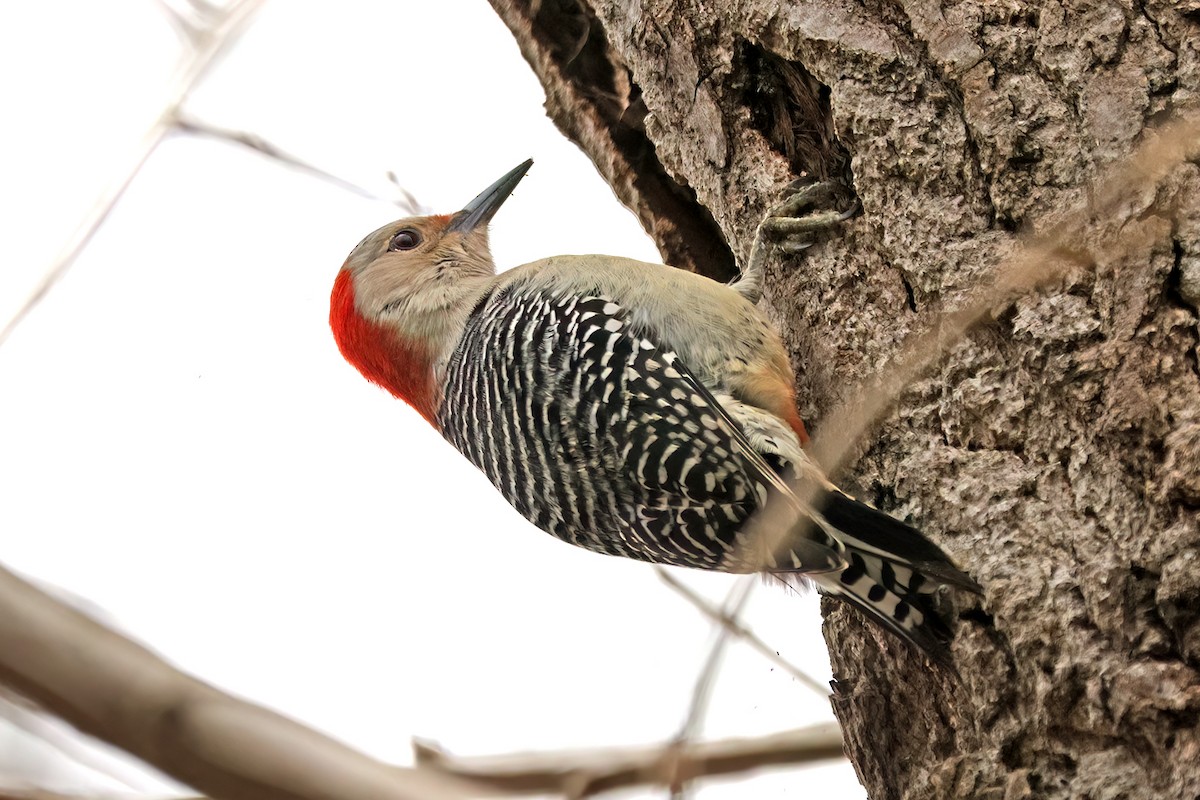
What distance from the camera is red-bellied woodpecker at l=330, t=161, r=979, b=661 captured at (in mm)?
2924

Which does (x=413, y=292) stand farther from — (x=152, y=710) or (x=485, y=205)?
(x=152, y=710)

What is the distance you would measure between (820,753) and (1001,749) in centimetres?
147

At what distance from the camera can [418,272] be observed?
15.8 feet

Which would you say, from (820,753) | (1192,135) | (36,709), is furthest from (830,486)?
(36,709)

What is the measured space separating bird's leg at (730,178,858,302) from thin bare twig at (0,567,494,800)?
2.79 metres

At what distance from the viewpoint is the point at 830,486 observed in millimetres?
2951

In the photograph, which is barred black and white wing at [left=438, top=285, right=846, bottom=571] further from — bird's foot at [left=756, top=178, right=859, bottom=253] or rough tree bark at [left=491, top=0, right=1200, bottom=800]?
bird's foot at [left=756, top=178, right=859, bottom=253]

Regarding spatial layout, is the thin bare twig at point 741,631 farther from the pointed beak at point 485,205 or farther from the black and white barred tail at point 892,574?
the pointed beak at point 485,205

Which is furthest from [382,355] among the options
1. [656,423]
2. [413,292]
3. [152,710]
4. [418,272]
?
[152,710]

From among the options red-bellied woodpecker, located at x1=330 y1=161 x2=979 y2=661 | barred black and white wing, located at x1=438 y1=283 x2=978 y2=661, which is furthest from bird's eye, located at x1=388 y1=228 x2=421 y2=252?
barred black and white wing, located at x1=438 y1=283 x2=978 y2=661

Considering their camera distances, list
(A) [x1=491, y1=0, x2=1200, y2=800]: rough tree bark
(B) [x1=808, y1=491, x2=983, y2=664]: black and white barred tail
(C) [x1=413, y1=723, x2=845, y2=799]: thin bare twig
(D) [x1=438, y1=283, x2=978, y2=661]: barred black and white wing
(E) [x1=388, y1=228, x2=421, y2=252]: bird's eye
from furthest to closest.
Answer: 1. (E) [x1=388, y1=228, x2=421, y2=252]: bird's eye
2. (D) [x1=438, y1=283, x2=978, y2=661]: barred black and white wing
3. (B) [x1=808, y1=491, x2=983, y2=664]: black and white barred tail
4. (A) [x1=491, y1=0, x2=1200, y2=800]: rough tree bark
5. (C) [x1=413, y1=723, x2=845, y2=799]: thin bare twig

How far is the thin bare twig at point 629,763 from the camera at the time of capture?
6.64ft

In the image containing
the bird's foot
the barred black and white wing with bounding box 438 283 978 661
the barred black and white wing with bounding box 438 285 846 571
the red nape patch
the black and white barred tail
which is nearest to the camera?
the black and white barred tail

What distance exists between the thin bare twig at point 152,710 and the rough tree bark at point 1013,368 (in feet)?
6.17
